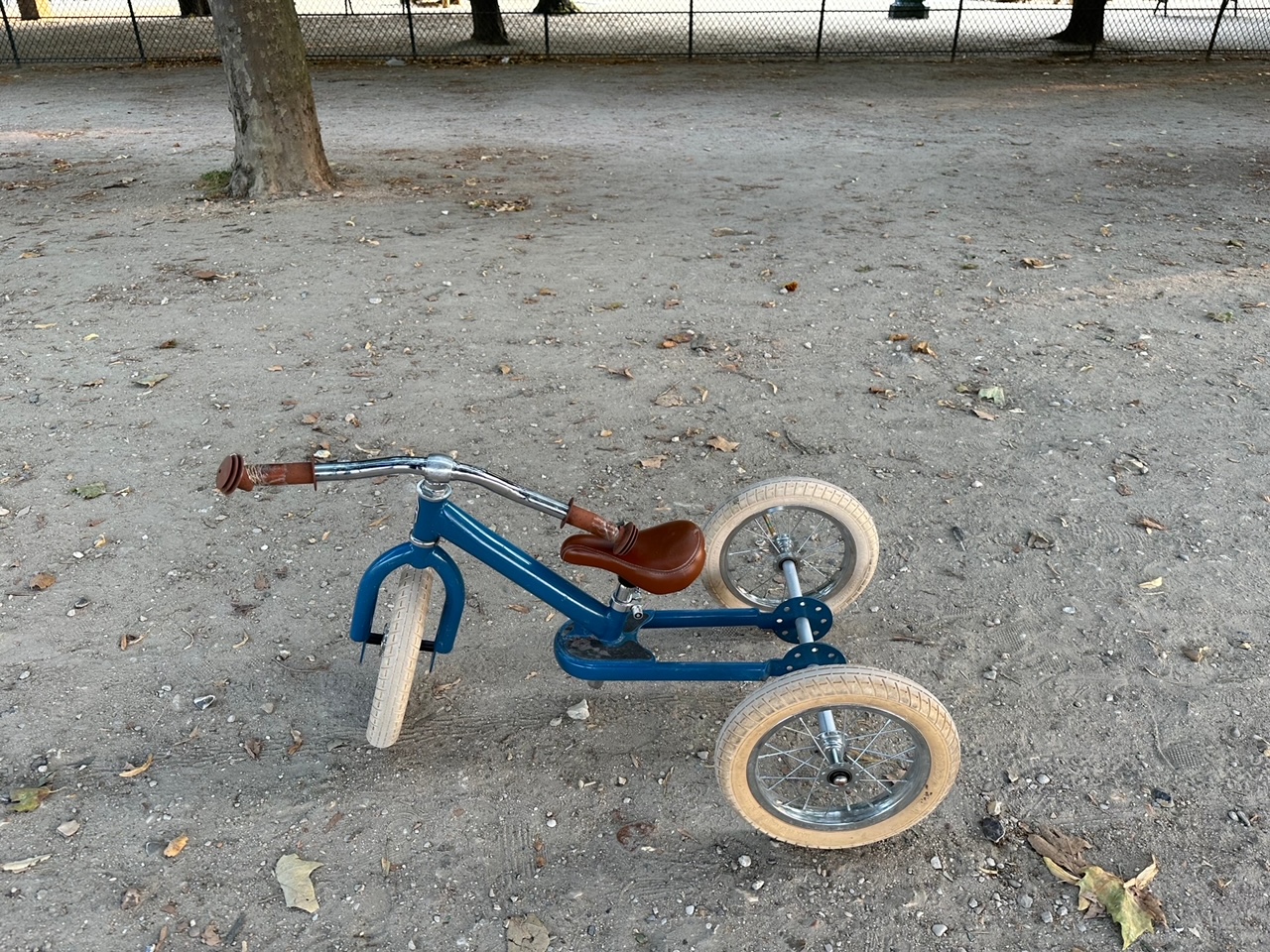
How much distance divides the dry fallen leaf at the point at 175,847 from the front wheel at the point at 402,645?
1.95ft

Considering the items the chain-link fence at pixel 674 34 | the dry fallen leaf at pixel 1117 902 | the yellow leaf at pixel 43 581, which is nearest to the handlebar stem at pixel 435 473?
the dry fallen leaf at pixel 1117 902

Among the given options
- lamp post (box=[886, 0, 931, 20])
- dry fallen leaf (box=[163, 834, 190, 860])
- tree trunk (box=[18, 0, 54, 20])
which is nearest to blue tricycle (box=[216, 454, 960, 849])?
dry fallen leaf (box=[163, 834, 190, 860])

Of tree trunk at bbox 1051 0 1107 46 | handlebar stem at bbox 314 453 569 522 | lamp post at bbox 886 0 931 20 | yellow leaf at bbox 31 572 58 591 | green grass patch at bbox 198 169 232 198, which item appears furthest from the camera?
lamp post at bbox 886 0 931 20

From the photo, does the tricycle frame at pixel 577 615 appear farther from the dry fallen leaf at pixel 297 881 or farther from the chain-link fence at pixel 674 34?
the chain-link fence at pixel 674 34

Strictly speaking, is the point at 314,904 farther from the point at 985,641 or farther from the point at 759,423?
the point at 759,423

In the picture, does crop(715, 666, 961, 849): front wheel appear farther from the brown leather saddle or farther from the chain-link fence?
the chain-link fence

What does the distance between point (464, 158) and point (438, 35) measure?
39.3 ft

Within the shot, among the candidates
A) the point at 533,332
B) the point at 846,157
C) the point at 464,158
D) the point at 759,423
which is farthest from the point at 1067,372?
the point at 464,158

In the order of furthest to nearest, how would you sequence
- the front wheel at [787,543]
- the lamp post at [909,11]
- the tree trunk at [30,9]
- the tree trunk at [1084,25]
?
the tree trunk at [30,9]
the lamp post at [909,11]
the tree trunk at [1084,25]
the front wheel at [787,543]

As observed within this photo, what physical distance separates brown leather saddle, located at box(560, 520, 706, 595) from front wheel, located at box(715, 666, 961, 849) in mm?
353

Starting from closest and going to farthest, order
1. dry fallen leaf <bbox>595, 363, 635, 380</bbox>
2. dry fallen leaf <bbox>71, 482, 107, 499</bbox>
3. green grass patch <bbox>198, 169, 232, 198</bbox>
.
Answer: dry fallen leaf <bbox>71, 482, 107, 499</bbox>
dry fallen leaf <bbox>595, 363, 635, 380</bbox>
green grass patch <bbox>198, 169, 232, 198</bbox>

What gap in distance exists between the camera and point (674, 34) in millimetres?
18906

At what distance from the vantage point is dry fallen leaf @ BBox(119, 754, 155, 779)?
2.72m

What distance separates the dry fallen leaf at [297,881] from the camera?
7.75 ft
